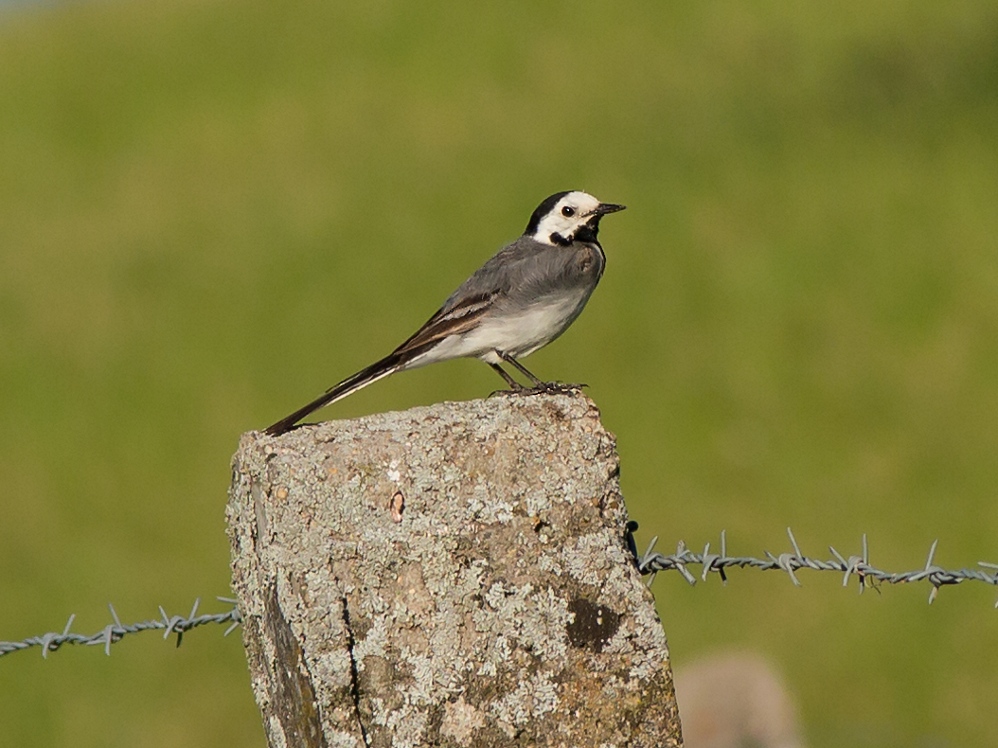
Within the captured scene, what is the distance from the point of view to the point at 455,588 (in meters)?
3.09

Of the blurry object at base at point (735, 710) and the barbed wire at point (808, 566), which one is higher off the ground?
the blurry object at base at point (735, 710)

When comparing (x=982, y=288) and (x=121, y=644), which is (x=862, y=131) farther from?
(x=121, y=644)

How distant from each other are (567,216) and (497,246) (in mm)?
10407

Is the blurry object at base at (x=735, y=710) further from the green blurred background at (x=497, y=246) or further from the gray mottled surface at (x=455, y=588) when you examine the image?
the gray mottled surface at (x=455, y=588)

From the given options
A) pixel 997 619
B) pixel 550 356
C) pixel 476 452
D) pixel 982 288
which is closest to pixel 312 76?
pixel 550 356

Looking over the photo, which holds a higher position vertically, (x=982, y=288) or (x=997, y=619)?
(x=982, y=288)

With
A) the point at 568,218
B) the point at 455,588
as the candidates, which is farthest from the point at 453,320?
the point at 455,588

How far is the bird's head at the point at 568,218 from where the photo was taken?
7.32 meters

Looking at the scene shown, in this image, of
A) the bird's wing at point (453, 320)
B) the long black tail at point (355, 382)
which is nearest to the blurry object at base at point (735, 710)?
the bird's wing at point (453, 320)

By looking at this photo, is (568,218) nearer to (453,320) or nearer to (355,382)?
(453,320)

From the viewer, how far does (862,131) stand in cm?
1933

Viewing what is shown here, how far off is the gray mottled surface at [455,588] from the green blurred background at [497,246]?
8687 mm

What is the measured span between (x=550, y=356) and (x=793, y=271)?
3.20m

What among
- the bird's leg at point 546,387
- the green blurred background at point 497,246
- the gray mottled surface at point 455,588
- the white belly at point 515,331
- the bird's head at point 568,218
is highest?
the green blurred background at point 497,246
